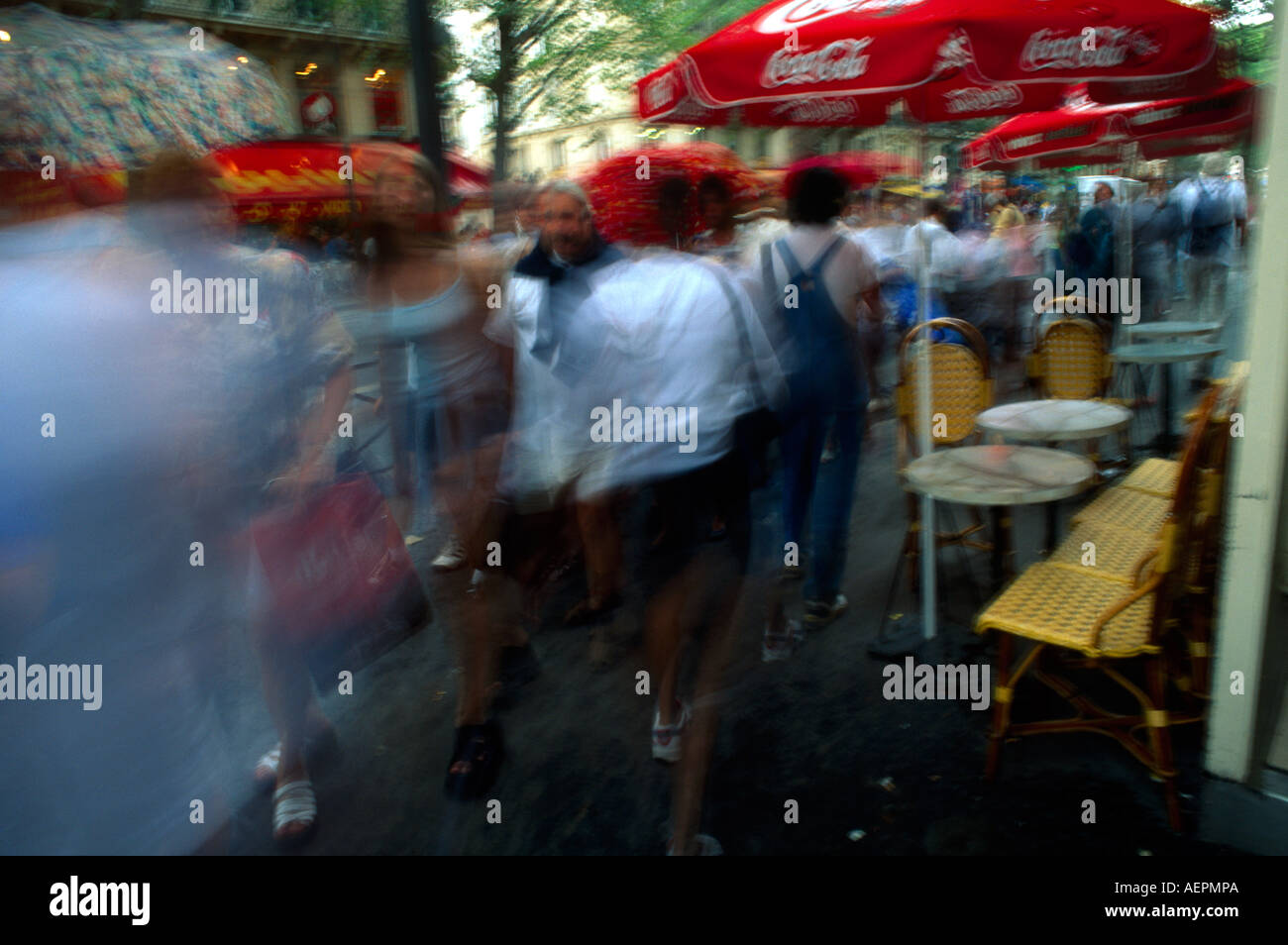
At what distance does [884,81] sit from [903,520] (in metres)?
3.07

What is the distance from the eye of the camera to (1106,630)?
292 centimetres

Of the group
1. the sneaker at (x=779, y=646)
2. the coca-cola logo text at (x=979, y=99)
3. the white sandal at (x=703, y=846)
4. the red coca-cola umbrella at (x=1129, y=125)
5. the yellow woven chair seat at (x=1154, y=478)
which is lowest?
the white sandal at (x=703, y=846)

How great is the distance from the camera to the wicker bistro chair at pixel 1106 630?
2.78 metres

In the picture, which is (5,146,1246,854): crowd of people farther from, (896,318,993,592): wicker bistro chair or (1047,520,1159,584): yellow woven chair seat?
(1047,520,1159,584): yellow woven chair seat

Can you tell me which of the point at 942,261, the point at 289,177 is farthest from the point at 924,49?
the point at 289,177

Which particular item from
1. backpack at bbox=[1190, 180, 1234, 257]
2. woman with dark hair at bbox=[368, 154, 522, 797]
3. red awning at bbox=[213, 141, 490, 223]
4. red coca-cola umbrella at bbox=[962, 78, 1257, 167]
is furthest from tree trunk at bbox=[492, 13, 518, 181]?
woman with dark hair at bbox=[368, 154, 522, 797]

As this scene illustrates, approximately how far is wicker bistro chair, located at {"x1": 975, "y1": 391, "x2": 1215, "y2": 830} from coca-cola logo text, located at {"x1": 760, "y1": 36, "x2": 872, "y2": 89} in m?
1.74

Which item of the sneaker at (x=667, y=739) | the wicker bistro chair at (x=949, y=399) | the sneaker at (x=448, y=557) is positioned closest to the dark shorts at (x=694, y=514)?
the sneaker at (x=667, y=739)

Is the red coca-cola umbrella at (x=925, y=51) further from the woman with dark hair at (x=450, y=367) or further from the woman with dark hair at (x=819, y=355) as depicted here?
the woman with dark hair at (x=450, y=367)

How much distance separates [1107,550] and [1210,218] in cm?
1138

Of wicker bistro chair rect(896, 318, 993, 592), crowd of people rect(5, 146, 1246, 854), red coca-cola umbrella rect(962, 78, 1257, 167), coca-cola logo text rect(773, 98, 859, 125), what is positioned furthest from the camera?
red coca-cola umbrella rect(962, 78, 1257, 167)

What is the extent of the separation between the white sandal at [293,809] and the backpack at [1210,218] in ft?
44.0

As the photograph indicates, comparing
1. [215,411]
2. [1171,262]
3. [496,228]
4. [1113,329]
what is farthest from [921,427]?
[1171,262]

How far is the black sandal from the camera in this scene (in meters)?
3.24
